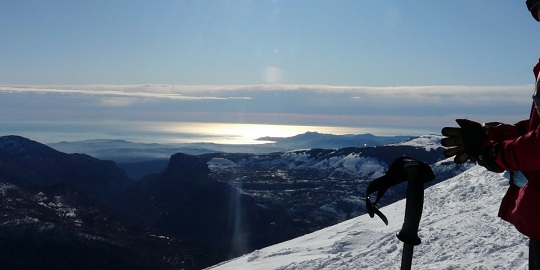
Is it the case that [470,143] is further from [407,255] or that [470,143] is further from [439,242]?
[439,242]

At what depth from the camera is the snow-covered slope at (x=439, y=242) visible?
924cm

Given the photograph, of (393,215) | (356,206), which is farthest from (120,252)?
(393,215)

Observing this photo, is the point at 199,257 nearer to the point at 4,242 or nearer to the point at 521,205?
the point at 4,242

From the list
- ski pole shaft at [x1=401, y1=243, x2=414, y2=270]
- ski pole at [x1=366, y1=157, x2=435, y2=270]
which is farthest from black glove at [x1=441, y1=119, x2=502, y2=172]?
ski pole shaft at [x1=401, y1=243, x2=414, y2=270]

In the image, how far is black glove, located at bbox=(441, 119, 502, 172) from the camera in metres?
3.14

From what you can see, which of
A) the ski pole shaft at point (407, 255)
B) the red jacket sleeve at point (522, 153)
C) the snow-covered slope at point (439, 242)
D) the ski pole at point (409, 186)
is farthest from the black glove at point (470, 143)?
the snow-covered slope at point (439, 242)

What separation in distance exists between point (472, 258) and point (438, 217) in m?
3.75

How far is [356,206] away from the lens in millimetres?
187375

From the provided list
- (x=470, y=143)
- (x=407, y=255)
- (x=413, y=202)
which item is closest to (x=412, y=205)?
(x=413, y=202)

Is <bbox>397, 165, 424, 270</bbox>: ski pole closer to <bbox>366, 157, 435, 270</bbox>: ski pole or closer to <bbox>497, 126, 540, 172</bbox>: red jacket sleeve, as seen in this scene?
<bbox>366, 157, 435, 270</bbox>: ski pole

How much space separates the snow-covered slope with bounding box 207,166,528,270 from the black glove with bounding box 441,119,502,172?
5760 millimetres

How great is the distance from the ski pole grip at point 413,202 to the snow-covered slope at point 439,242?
6.44 metres

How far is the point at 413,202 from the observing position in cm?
259

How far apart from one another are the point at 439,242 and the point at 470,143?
805 cm
